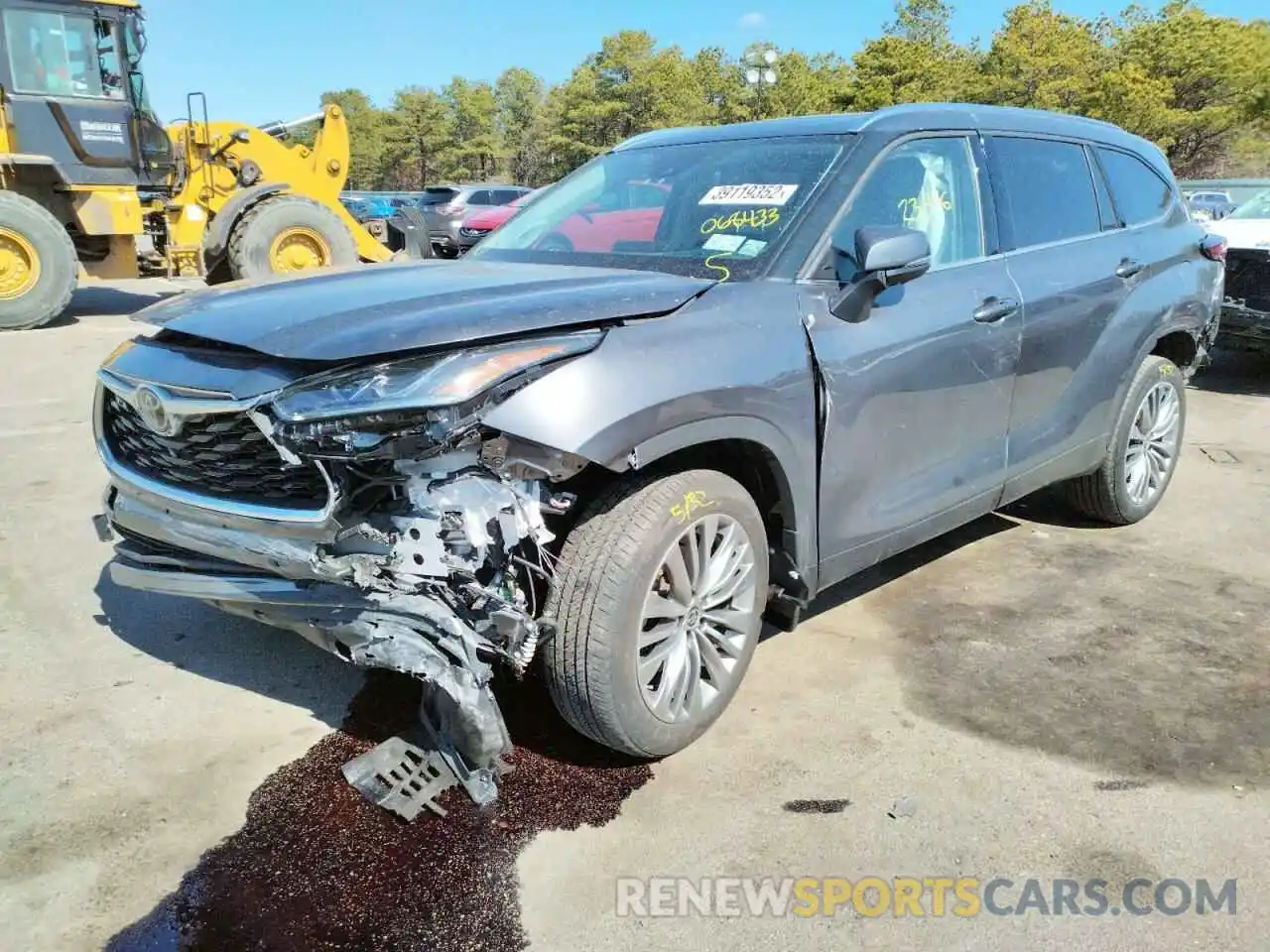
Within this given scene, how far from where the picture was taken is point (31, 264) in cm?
1102

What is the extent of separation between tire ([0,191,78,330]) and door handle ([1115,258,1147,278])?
36.6 feet

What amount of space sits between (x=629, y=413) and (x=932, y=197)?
1837mm

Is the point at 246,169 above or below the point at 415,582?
above

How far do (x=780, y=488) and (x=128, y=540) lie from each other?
209cm

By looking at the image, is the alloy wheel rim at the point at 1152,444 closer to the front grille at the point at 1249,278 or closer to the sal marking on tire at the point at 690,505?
the sal marking on tire at the point at 690,505

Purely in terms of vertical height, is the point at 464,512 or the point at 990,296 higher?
the point at 990,296

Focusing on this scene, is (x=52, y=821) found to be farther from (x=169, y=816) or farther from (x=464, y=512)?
(x=464, y=512)

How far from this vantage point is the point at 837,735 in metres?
3.17

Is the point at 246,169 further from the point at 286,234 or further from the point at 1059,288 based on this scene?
the point at 1059,288

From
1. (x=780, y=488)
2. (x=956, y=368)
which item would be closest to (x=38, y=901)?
(x=780, y=488)

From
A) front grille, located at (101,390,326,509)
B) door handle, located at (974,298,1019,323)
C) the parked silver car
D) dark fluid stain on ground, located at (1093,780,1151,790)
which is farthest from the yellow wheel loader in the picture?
dark fluid stain on ground, located at (1093,780,1151,790)

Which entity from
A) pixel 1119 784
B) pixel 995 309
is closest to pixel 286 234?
pixel 995 309

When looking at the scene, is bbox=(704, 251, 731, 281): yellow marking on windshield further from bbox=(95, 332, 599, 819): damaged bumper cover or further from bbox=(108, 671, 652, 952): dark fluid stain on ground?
bbox=(108, 671, 652, 952): dark fluid stain on ground

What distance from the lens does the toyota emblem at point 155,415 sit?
8.82 ft
